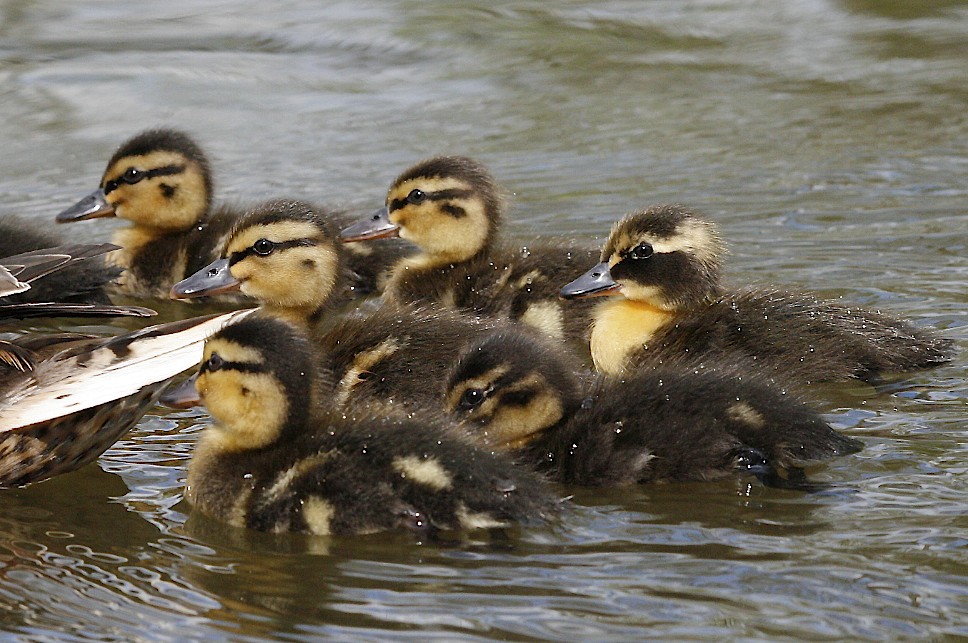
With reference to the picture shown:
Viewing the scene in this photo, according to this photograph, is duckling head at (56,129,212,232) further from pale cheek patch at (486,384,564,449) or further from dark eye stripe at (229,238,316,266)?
pale cheek patch at (486,384,564,449)

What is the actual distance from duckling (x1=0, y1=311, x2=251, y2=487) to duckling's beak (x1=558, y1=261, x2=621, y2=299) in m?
1.19

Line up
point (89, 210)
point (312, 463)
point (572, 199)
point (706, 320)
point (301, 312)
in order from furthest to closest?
point (572, 199), point (89, 210), point (301, 312), point (706, 320), point (312, 463)

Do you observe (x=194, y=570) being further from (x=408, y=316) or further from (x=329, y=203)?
(x=329, y=203)

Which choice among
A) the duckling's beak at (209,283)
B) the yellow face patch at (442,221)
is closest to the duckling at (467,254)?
the yellow face patch at (442,221)

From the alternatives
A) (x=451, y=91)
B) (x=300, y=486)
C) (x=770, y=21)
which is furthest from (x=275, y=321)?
(x=770, y=21)

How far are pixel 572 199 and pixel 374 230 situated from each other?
134 cm

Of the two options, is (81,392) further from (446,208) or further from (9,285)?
(446,208)

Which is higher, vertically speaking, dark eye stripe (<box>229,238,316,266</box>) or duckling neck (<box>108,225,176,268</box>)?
dark eye stripe (<box>229,238,316,266</box>)

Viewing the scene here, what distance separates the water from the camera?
3316 millimetres

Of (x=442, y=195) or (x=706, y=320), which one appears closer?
(x=706, y=320)

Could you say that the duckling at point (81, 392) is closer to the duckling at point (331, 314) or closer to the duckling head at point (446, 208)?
the duckling at point (331, 314)

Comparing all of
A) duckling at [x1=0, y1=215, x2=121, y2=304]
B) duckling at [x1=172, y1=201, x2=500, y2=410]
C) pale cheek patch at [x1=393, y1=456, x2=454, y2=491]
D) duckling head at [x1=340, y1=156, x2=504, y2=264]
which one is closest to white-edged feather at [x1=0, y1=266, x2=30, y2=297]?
duckling at [x1=172, y1=201, x2=500, y2=410]

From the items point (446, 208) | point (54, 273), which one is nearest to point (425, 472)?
point (446, 208)

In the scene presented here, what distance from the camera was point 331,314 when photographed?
5820 mm
